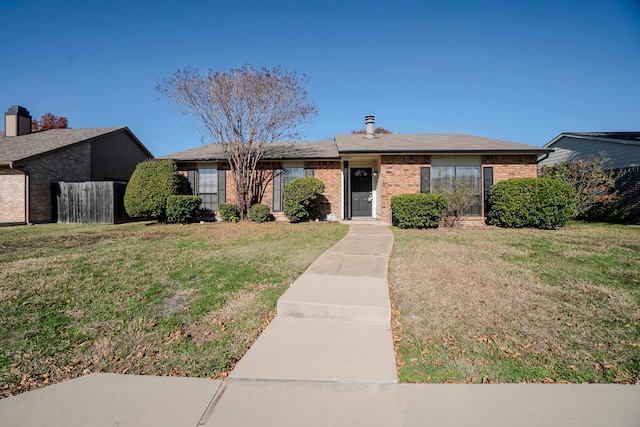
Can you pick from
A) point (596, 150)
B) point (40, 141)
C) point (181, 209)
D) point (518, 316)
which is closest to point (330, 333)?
point (518, 316)

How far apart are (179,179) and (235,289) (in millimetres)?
10177

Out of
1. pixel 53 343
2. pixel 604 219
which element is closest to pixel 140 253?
pixel 53 343

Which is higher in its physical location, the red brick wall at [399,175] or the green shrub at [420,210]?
the red brick wall at [399,175]

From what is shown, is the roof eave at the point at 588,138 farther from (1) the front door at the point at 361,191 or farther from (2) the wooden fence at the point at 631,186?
(1) the front door at the point at 361,191

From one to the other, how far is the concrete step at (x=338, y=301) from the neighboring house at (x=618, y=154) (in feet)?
42.3

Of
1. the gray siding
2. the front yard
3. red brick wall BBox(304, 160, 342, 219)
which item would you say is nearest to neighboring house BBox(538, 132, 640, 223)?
the gray siding

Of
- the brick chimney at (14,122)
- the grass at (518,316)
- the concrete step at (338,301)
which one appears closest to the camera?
the grass at (518,316)

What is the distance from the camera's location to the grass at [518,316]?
2367 millimetres

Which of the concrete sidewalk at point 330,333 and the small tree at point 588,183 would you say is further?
the small tree at point 588,183

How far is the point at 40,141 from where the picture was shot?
1533cm

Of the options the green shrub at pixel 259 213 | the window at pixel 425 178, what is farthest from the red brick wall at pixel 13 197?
the window at pixel 425 178

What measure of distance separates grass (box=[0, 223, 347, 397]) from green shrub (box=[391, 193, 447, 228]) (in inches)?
169

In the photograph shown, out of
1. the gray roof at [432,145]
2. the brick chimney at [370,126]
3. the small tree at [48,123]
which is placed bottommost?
the gray roof at [432,145]

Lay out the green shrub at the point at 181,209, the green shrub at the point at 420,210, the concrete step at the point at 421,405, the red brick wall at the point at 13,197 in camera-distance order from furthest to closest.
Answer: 1. the red brick wall at the point at 13,197
2. the green shrub at the point at 181,209
3. the green shrub at the point at 420,210
4. the concrete step at the point at 421,405
